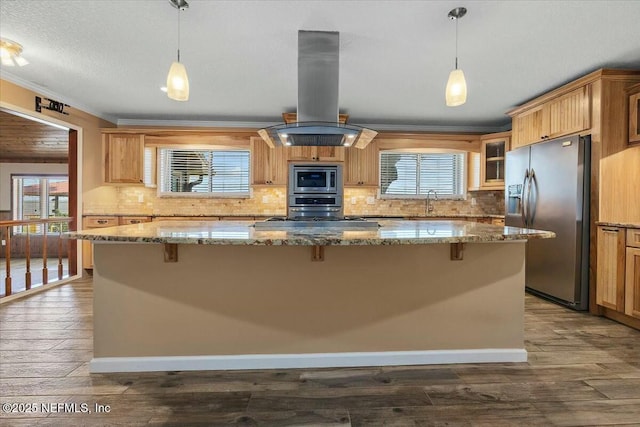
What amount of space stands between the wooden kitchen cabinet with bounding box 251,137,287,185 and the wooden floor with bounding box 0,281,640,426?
305 centimetres

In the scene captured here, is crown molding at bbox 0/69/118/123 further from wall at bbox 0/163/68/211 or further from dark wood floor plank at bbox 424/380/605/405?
dark wood floor plank at bbox 424/380/605/405

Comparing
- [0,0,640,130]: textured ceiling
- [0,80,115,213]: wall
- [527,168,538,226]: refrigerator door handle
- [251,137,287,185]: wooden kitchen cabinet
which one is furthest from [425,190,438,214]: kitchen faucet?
[0,80,115,213]: wall

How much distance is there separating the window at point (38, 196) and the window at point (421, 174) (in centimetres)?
662

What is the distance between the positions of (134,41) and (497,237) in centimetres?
303

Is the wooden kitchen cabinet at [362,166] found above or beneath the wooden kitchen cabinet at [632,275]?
above

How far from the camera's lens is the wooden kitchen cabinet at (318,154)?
4766 millimetres

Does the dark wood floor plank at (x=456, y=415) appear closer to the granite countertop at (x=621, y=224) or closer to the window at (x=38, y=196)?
the granite countertop at (x=621, y=224)

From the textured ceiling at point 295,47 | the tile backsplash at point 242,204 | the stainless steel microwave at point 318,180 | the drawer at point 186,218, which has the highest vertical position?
the textured ceiling at point 295,47

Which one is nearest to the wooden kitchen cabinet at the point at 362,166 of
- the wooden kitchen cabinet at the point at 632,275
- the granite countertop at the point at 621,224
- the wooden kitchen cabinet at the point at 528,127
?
the wooden kitchen cabinet at the point at 528,127

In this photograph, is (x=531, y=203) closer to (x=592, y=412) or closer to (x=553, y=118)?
(x=553, y=118)

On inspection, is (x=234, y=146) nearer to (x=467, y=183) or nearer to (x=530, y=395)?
(x=467, y=183)

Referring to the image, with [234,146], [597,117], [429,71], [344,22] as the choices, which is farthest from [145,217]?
[597,117]

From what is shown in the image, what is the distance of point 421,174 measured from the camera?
5.41 metres

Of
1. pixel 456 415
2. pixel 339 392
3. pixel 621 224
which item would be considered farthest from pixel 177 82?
pixel 621 224
